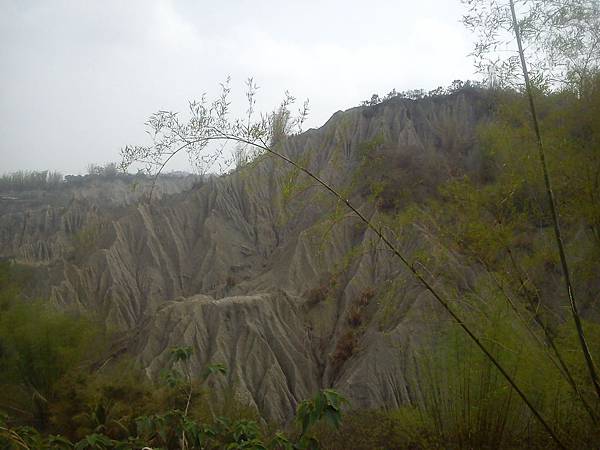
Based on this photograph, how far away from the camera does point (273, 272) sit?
26.2 meters

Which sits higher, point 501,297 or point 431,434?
point 501,297

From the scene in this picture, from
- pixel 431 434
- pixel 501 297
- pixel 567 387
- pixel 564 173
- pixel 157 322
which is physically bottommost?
pixel 157 322

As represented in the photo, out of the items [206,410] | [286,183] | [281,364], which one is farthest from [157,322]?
[286,183]

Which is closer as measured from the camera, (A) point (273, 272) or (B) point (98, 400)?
(B) point (98, 400)

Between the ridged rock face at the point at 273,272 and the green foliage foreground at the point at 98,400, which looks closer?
the green foliage foreground at the point at 98,400

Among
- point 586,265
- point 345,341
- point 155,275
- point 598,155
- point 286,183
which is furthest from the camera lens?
point 155,275

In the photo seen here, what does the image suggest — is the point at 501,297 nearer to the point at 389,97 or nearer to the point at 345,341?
the point at 345,341

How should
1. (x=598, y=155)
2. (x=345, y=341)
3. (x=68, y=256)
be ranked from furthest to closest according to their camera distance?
(x=68, y=256), (x=345, y=341), (x=598, y=155)

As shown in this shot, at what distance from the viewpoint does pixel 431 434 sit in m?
6.23

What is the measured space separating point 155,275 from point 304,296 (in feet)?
39.6

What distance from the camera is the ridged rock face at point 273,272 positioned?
15.0 m

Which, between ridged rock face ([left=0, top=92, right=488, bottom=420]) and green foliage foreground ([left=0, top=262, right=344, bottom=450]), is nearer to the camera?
green foliage foreground ([left=0, top=262, right=344, bottom=450])

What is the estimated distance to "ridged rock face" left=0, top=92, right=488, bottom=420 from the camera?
1502cm

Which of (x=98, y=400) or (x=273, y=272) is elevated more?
(x=273, y=272)
